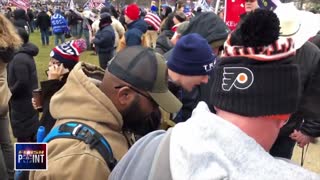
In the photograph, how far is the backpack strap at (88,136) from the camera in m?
1.56

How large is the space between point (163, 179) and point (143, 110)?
0.72 meters

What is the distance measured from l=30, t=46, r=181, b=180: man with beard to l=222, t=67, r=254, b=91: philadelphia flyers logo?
1.97 ft

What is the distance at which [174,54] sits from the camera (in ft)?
10.9

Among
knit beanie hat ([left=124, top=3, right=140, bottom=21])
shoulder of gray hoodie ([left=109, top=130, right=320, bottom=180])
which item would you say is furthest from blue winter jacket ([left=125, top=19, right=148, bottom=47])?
shoulder of gray hoodie ([left=109, top=130, right=320, bottom=180])

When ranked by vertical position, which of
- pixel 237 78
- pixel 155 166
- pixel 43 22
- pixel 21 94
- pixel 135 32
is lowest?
pixel 43 22

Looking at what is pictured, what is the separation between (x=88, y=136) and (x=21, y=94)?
133 inches

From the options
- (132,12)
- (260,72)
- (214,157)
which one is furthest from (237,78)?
(132,12)

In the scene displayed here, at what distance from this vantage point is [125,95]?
5.85 ft

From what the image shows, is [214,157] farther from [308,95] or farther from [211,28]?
[211,28]

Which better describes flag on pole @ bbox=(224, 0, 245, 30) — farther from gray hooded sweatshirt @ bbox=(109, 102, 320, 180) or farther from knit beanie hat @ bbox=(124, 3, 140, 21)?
gray hooded sweatshirt @ bbox=(109, 102, 320, 180)

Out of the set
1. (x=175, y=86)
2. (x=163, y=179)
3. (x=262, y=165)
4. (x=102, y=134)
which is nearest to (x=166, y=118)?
(x=175, y=86)

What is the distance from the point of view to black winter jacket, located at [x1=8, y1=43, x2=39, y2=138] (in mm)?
4664

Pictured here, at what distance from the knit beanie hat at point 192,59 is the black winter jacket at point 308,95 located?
26.7 inches

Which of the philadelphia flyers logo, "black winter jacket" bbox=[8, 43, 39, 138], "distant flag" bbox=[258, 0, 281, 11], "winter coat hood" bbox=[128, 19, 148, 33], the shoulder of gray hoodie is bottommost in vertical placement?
"black winter jacket" bbox=[8, 43, 39, 138]
